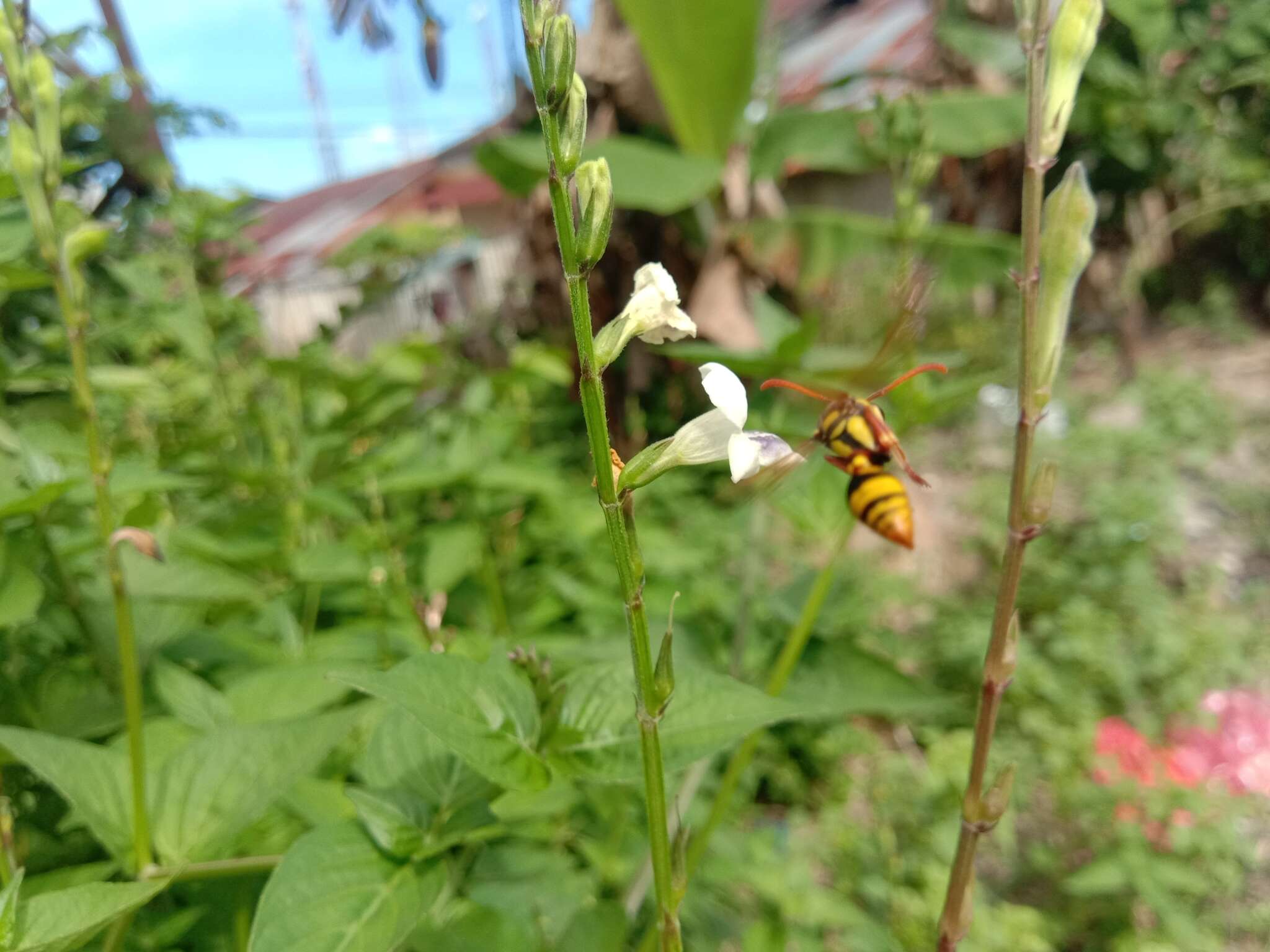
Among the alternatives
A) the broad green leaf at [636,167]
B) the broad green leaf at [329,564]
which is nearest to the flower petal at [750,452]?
the broad green leaf at [329,564]

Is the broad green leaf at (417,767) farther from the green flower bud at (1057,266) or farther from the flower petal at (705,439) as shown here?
the green flower bud at (1057,266)

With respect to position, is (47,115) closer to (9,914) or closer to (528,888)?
(9,914)

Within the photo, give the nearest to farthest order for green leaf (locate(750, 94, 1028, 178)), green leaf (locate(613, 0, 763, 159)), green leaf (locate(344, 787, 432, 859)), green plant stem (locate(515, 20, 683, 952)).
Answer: green plant stem (locate(515, 20, 683, 952))
green leaf (locate(344, 787, 432, 859))
green leaf (locate(613, 0, 763, 159))
green leaf (locate(750, 94, 1028, 178))

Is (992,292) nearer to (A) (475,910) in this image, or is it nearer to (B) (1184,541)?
(B) (1184,541)

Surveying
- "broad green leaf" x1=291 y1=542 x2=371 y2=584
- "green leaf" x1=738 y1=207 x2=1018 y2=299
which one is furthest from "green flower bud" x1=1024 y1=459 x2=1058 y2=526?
"green leaf" x1=738 y1=207 x2=1018 y2=299

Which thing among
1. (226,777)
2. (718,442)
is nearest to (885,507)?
(718,442)

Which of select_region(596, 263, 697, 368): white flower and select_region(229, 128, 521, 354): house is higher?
select_region(596, 263, 697, 368): white flower

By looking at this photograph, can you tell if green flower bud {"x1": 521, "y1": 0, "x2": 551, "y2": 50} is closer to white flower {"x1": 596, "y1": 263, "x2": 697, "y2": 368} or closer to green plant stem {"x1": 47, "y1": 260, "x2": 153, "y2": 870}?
white flower {"x1": 596, "y1": 263, "x2": 697, "y2": 368}
